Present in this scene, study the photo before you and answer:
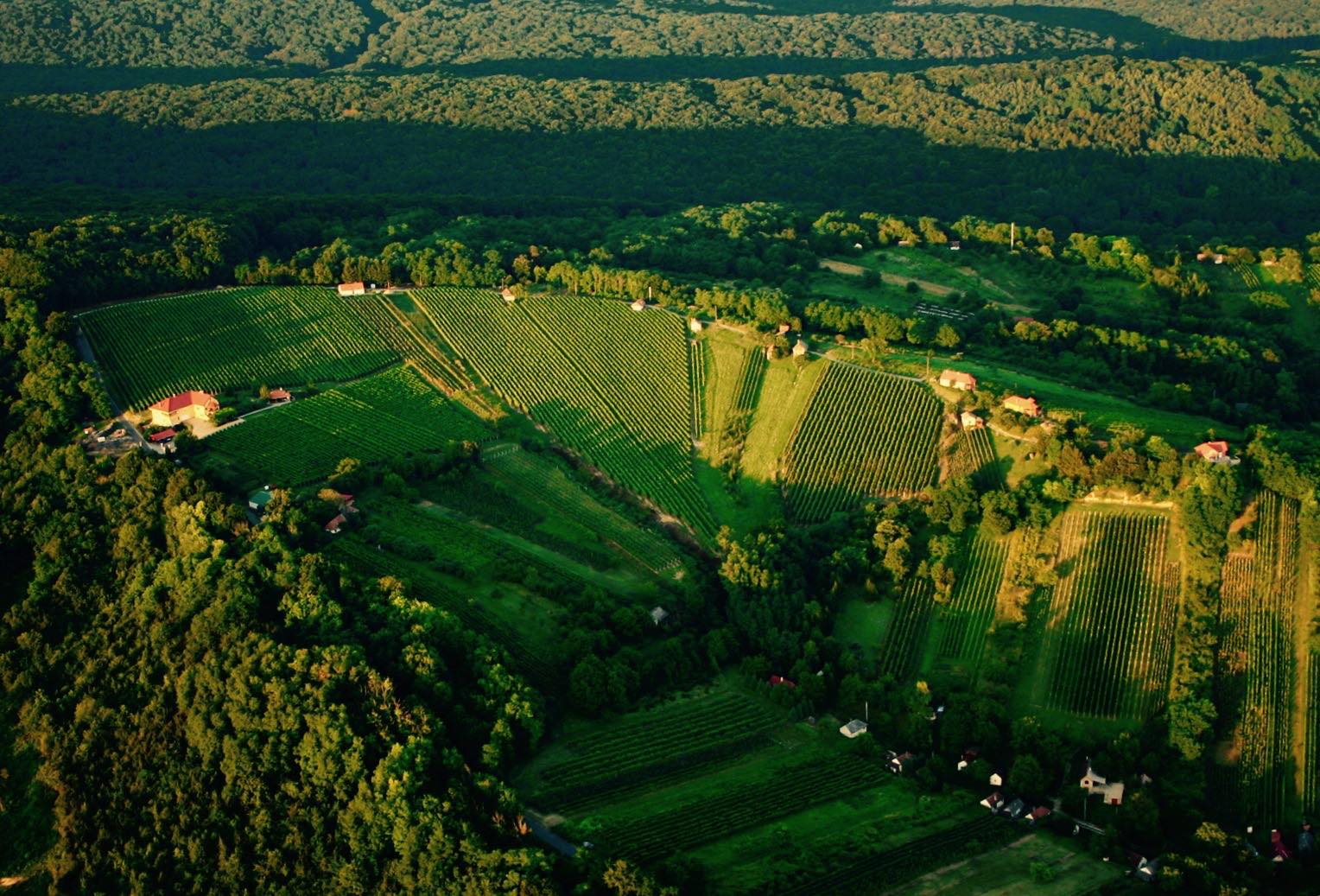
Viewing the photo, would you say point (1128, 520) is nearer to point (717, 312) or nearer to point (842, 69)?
point (717, 312)

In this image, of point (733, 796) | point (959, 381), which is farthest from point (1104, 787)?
point (959, 381)

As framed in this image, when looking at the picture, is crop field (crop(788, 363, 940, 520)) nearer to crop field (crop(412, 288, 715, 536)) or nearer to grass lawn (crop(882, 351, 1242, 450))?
grass lawn (crop(882, 351, 1242, 450))

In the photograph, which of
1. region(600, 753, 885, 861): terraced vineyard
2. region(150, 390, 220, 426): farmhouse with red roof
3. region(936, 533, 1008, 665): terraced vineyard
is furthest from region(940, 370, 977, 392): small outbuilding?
region(150, 390, 220, 426): farmhouse with red roof

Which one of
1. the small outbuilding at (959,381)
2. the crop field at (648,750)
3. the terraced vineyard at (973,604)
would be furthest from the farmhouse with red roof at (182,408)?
the small outbuilding at (959,381)

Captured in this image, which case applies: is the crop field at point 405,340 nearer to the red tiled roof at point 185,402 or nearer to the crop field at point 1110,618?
the red tiled roof at point 185,402

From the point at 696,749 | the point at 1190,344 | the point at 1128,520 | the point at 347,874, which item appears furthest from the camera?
the point at 1190,344

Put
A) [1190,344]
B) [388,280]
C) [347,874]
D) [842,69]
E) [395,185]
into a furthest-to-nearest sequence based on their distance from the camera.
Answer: [842,69] → [395,185] → [388,280] → [1190,344] → [347,874]

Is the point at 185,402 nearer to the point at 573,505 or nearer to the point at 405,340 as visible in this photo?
the point at 405,340

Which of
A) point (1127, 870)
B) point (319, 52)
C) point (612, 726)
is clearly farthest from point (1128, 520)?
point (319, 52)
